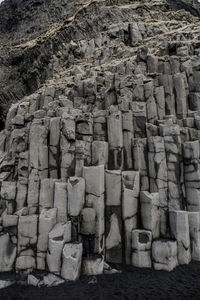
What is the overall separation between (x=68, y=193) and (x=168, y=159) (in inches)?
196

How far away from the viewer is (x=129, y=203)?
903cm

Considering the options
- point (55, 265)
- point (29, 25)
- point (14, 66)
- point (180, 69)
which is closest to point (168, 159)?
point (55, 265)

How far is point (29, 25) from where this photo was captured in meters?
48.2

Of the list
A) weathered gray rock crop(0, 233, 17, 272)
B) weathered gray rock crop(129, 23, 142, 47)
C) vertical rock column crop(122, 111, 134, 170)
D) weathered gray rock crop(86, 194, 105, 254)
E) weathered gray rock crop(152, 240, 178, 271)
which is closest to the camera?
weathered gray rock crop(152, 240, 178, 271)

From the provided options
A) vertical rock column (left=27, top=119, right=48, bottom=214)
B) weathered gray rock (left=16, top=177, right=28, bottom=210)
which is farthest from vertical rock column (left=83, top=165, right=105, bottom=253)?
weathered gray rock (left=16, top=177, right=28, bottom=210)

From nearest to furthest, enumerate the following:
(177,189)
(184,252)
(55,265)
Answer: (55,265)
(184,252)
(177,189)

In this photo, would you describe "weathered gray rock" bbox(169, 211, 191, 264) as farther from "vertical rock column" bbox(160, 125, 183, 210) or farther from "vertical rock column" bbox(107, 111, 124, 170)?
"vertical rock column" bbox(107, 111, 124, 170)

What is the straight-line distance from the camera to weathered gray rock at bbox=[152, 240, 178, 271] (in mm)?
8195

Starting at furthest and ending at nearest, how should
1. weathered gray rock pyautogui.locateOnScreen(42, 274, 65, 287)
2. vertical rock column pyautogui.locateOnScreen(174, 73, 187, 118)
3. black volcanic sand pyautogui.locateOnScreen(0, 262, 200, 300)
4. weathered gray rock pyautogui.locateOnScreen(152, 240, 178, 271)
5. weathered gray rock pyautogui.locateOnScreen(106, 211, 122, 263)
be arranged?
vertical rock column pyautogui.locateOnScreen(174, 73, 187, 118) < weathered gray rock pyautogui.locateOnScreen(106, 211, 122, 263) < weathered gray rock pyautogui.locateOnScreen(152, 240, 178, 271) < weathered gray rock pyautogui.locateOnScreen(42, 274, 65, 287) < black volcanic sand pyautogui.locateOnScreen(0, 262, 200, 300)

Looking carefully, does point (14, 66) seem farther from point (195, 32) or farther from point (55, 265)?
point (55, 265)

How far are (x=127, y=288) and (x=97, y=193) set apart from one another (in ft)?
11.5

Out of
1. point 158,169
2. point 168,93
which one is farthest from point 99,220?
point 168,93

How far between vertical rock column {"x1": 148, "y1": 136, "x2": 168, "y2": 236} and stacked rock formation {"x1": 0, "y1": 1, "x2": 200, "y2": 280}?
0.05m

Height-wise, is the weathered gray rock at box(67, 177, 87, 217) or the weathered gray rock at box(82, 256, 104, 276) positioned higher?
the weathered gray rock at box(67, 177, 87, 217)
